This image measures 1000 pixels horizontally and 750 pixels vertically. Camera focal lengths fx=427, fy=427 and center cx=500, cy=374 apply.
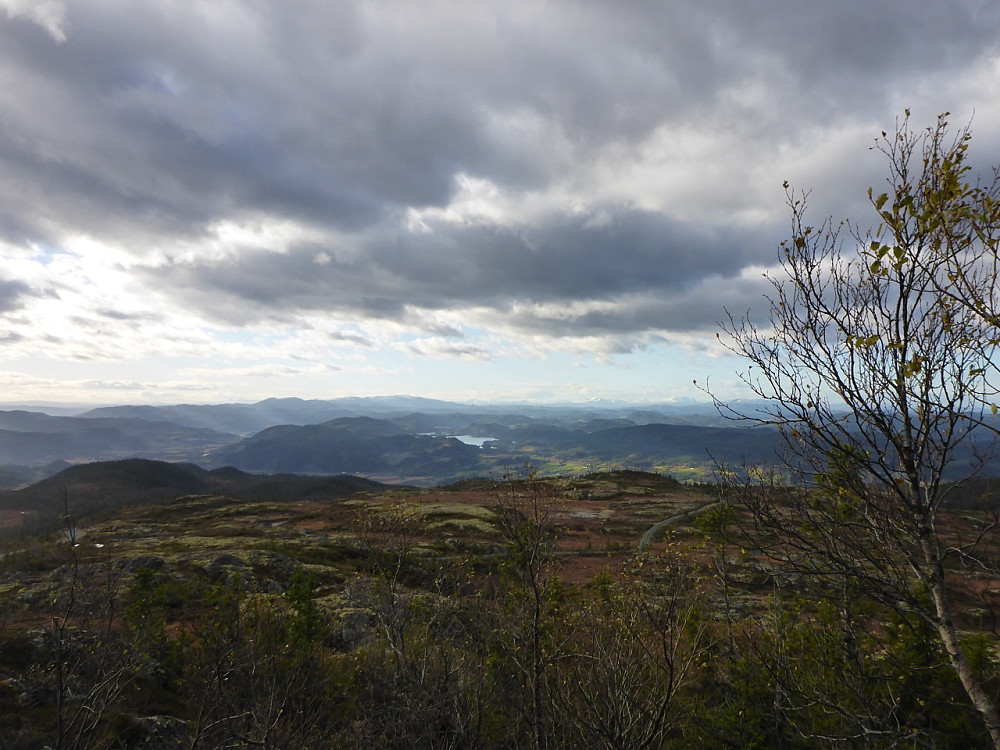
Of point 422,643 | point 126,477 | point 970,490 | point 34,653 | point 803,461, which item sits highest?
point 803,461

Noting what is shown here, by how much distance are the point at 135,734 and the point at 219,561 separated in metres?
23.1

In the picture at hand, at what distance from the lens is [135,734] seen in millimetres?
12719

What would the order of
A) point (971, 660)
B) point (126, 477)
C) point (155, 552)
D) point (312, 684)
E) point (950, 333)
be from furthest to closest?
point (126, 477) < point (155, 552) < point (312, 684) < point (971, 660) < point (950, 333)

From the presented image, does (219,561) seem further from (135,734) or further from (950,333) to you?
(950,333)

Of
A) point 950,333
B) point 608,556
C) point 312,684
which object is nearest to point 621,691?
point 950,333

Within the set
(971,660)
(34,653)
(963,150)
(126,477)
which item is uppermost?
(963,150)

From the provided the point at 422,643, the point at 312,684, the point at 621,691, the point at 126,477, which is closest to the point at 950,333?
the point at 621,691

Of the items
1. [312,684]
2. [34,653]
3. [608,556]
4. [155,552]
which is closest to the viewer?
[312,684]

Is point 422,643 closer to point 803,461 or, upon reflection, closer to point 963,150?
point 803,461

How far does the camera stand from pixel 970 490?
10894cm

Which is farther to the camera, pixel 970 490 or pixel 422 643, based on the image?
pixel 970 490

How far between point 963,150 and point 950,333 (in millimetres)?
2598

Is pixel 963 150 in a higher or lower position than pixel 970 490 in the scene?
higher

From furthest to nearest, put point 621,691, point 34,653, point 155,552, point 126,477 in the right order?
point 126,477
point 155,552
point 34,653
point 621,691
